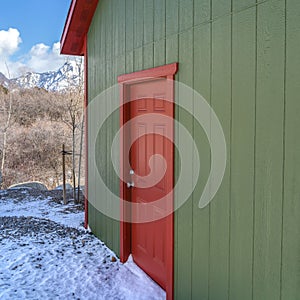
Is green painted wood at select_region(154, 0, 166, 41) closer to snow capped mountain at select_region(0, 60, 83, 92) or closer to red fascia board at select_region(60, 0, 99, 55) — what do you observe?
red fascia board at select_region(60, 0, 99, 55)

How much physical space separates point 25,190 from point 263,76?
712 centimetres

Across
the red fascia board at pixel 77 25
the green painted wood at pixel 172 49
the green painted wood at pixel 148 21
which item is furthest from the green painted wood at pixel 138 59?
the red fascia board at pixel 77 25

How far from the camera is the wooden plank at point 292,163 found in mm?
1826

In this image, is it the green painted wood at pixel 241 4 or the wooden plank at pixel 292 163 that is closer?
the wooden plank at pixel 292 163

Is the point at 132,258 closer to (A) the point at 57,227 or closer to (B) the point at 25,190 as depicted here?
(A) the point at 57,227

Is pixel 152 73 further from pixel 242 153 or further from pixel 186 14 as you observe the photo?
pixel 242 153

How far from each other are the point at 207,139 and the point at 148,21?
1.39 m

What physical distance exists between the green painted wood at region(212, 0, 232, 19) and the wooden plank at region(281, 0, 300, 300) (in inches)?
19.7

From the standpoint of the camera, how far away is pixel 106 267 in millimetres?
3824

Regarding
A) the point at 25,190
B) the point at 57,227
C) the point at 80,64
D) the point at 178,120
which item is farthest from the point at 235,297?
the point at 25,190

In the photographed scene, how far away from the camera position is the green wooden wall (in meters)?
1.89

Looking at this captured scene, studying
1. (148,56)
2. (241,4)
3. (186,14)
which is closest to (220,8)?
(241,4)

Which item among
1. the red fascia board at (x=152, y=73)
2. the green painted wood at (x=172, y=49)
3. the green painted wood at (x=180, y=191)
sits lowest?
the green painted wood at (x=180, y=191)

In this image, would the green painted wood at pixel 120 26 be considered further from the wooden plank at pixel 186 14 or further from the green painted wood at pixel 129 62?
the wooden plank at pixel 186 14
